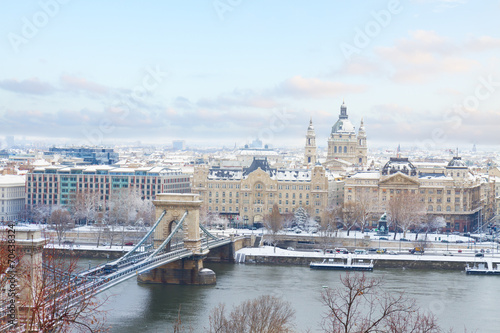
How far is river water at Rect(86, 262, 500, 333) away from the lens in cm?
2891

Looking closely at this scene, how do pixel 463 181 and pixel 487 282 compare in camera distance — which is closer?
pixel 487 282

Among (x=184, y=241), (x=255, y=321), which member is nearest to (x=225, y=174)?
(x=184, y=241)

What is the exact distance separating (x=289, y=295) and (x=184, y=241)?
6891mm

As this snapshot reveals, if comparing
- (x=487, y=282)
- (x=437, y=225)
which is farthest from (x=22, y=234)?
(x=437, y=225)

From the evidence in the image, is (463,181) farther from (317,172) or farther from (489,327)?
(489,327)

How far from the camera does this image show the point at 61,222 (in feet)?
170

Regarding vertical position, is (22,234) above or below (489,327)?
above

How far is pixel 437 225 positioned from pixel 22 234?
123 feet

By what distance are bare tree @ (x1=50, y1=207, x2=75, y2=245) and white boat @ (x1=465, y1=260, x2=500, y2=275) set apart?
19.7m

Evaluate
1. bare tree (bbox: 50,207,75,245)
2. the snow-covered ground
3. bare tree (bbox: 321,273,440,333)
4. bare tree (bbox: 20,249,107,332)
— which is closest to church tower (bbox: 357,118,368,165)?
bare tree (bbox: 50,207,75,245)

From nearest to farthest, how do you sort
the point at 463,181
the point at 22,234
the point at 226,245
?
the point at 22,234, the point at 226,245, the point at 463,181

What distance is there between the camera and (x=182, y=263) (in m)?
38.1

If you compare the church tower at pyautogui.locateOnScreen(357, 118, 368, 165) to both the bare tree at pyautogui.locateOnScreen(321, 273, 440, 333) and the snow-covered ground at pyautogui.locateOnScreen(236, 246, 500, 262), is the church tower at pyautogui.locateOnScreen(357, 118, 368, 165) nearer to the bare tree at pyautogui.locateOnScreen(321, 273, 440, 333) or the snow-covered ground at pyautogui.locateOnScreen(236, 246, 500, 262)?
the snow-covered ground at pyautogui.locateOnScreen(236, 246, 500, 262)

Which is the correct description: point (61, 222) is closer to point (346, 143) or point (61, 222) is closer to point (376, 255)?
point (376, 255)
